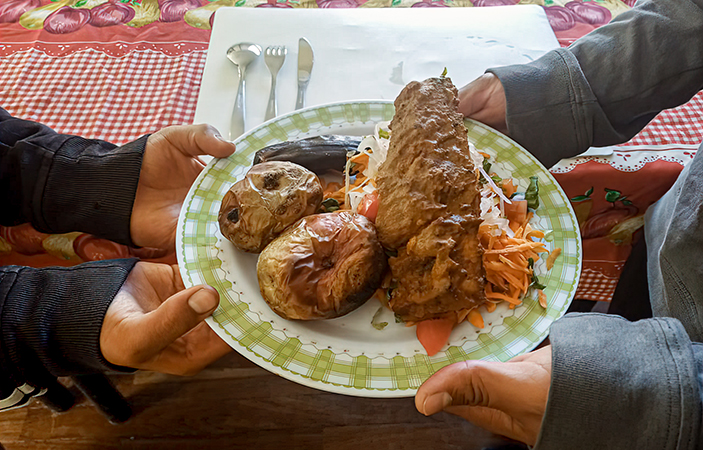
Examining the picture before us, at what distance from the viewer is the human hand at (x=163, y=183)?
67.9 inches

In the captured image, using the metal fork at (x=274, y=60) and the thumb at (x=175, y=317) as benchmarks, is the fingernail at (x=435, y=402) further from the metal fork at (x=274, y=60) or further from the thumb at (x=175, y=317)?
the metal fork at (x=274, y=60)

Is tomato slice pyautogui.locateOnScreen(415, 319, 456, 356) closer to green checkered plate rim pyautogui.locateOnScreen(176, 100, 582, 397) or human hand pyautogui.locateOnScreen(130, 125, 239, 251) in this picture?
green checkered plate rim pyautogui.locateOnScreen(176, 100, 582, 397)

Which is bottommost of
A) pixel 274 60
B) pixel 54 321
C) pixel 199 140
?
pixel 54 321

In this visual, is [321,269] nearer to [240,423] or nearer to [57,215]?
[57,215]

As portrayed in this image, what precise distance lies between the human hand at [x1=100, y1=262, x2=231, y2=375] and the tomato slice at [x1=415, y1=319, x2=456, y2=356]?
1.92 ft

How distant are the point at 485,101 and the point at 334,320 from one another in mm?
1126

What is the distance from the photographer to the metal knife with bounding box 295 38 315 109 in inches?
75.9

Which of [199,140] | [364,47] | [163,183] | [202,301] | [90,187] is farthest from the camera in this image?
[364,47]

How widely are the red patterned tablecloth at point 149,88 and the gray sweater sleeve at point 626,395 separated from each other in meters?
0.88

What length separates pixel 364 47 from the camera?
87.4 inches

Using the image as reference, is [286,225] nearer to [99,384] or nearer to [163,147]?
[163,147]

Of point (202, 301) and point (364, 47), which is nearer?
point (202, 301)

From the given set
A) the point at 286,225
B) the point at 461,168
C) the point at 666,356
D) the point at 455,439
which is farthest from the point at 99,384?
the point at 666,356

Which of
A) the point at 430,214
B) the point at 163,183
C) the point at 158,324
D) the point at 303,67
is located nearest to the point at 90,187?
the point at 163,183
